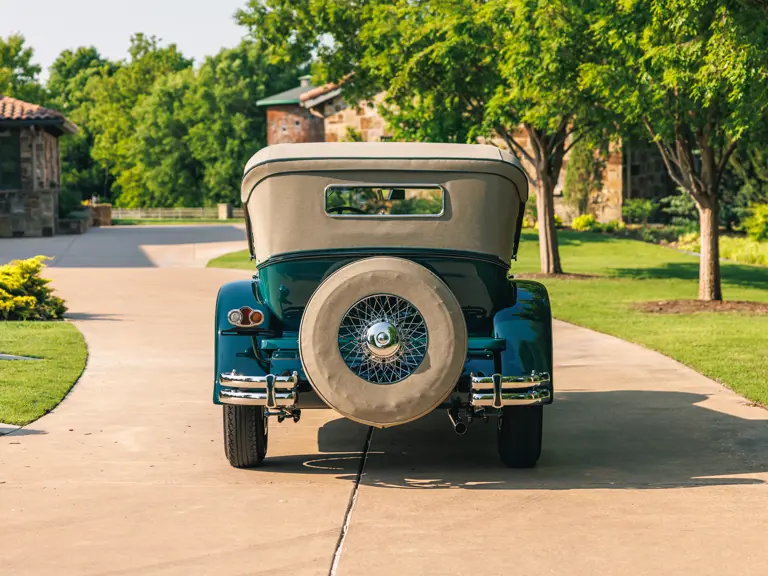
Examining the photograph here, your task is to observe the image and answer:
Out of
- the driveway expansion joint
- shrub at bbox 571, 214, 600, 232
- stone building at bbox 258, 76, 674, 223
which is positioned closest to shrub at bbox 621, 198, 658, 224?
stone building at bbox 258, 76, 674, 223

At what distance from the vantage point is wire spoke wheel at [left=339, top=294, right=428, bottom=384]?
692 cm

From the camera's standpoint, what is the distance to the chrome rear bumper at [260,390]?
716cm

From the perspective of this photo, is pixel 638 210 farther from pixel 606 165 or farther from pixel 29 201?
pixel 29 201

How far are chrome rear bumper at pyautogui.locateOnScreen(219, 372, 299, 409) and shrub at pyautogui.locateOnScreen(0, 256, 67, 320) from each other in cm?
935

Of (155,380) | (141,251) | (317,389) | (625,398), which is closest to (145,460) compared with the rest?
(317,389)

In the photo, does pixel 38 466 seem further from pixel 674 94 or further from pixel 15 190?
pixel 15 190

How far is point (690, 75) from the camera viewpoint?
14.3 m

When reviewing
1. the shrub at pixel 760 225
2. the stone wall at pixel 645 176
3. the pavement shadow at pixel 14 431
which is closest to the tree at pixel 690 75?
the pavement shadow at pixel 14 431

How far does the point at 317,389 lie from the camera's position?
691cm

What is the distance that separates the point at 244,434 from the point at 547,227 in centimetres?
1839

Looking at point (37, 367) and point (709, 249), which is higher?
point (709, 249)

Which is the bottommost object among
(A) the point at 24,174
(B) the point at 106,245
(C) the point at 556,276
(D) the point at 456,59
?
(C) the point at 556,276

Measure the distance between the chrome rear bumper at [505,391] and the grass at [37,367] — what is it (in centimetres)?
385

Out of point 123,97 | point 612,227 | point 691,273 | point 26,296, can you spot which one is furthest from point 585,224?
point 123,97
